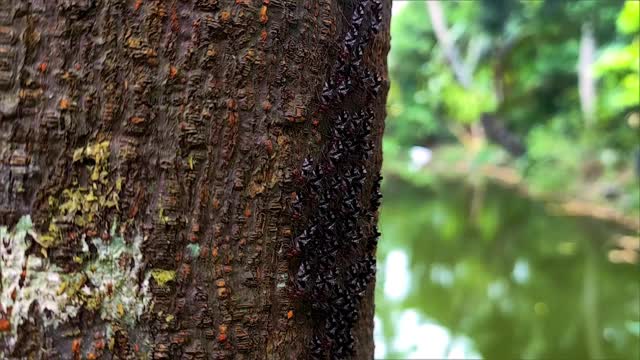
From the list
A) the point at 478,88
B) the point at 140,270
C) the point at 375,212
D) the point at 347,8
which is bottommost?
the point at 140,270

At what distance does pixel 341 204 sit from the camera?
998 mm

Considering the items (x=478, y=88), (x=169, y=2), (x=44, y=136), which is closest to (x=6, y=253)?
(x=44, y=136)

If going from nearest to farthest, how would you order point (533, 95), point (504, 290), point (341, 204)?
point (341, 204) → point (504, 290) → point (533, 95)

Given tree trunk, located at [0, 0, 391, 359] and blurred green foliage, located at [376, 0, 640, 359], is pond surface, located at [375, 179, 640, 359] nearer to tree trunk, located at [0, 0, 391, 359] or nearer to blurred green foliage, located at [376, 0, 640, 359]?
blurred green foliage, located at [376, 0, 640, 359]

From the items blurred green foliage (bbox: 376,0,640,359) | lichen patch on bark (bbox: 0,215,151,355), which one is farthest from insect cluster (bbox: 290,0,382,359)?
blurred green foliage (bbox: 376,0,640,359)

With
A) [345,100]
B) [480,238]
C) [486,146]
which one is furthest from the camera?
[486,146]

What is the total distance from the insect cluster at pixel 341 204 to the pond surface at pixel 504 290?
2530 mm

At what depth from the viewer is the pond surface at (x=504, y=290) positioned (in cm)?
435

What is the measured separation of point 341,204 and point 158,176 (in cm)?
28

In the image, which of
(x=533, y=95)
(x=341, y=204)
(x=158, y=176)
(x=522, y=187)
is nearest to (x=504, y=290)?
(x=341, y=204)

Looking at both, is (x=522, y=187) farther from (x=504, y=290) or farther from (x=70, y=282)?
(x=70, y=282)

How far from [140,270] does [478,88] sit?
12.9 m

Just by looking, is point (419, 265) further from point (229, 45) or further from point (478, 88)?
point (478, 88)

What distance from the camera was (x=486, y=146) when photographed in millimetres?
18391
